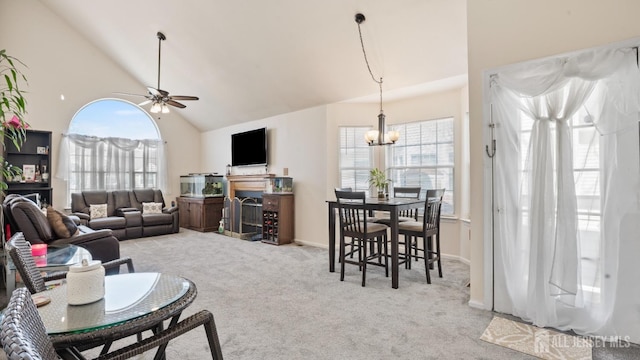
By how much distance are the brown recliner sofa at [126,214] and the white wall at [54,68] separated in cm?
48

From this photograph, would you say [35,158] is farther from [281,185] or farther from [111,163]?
[281,185]

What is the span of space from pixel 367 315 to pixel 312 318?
49 cm

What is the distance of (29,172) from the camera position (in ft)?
19.0

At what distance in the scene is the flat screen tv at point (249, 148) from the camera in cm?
667

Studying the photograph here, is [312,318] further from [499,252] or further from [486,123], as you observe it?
[486,123]

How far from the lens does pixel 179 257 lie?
493 centimetres

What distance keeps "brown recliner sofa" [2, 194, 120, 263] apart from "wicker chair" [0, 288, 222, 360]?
3058 millimetres

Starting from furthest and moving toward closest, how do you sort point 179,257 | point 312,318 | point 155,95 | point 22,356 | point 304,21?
point 179,257, point 155,95, point 304,21, point 312,318, point 22,356

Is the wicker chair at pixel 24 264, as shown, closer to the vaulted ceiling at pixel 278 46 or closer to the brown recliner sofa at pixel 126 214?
the vaulted ceiling at pixel 278 46

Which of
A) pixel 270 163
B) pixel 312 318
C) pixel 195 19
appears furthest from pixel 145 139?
pixel 312 318

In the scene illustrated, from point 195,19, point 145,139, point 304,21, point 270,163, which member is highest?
point 195,19

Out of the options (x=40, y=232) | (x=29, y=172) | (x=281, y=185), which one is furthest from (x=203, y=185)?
(x=40, y=232)

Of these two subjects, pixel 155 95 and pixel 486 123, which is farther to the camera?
pixel 155 95

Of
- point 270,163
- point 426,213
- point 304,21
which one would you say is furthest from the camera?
point 270,163
